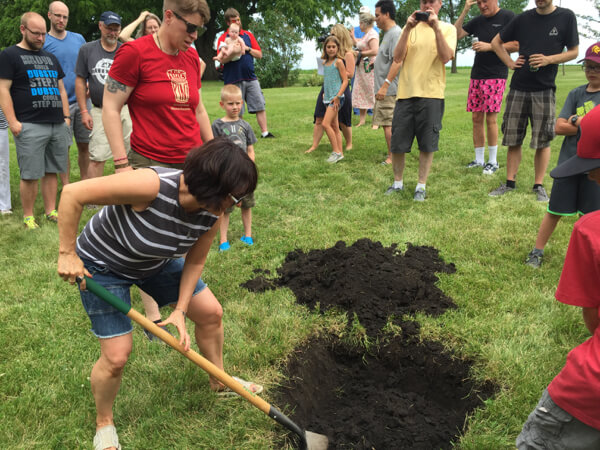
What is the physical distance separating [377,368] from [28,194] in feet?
16.1

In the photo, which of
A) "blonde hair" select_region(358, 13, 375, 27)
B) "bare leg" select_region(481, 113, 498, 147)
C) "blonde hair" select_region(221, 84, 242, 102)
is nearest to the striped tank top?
"blonde hair" select_region(221, 84, 242, 102)

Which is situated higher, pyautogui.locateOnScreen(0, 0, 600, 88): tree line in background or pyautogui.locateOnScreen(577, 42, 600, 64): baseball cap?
pyautogui.locateOnScreen(0, 0, 600, 88): tree line in background

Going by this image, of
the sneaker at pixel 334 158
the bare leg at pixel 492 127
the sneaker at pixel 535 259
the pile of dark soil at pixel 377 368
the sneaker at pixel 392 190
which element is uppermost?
the bare leg at pixel 492 127

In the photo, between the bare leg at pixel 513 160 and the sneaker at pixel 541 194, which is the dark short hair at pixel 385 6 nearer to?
the bare leg at pixel 513 160

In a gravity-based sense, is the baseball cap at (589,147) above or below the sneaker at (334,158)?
above

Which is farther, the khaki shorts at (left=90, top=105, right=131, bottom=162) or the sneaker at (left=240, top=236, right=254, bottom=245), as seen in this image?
the khaki shorts at (left=90, top=105, right=131, bottom=162)

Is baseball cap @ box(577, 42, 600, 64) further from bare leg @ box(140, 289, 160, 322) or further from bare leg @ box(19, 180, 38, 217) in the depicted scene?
bare leg @ box(19, 180, 38, 217)

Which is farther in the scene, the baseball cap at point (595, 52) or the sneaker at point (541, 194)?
the sneaker at point (541, 194)

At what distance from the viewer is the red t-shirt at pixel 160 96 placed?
3.28 meters

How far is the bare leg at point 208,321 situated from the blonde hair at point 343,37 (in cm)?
669

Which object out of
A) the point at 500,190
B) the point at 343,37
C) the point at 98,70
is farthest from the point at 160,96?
the point at 343,37

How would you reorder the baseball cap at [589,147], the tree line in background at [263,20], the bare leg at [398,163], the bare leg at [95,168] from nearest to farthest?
the baseball cap at [589,147] → the bare leg at [95,168] → the bare leg at [398,163] → the tree line in background at [263,20]

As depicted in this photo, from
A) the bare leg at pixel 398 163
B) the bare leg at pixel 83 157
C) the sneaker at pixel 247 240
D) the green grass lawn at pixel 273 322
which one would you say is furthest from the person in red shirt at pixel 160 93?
the bare leg at pixel 83 157

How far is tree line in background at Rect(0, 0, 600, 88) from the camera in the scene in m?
26.3
